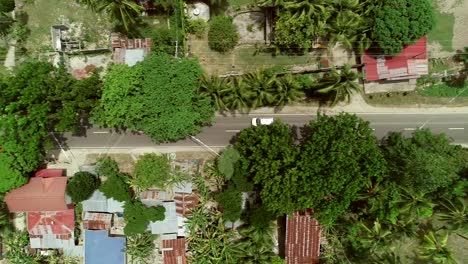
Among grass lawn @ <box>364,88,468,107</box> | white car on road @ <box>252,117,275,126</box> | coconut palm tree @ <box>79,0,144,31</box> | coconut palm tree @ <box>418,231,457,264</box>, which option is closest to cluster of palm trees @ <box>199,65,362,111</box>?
white car on road @ <box>252,117,275,126</box>

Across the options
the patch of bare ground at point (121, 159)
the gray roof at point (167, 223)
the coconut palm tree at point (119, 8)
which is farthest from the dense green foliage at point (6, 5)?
the gray roof at point (167, 223)

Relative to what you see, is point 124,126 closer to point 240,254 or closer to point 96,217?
point 96,217

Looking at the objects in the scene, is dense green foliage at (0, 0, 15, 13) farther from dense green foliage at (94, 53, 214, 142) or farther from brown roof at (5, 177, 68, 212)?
brown roof at (5, 177, 68, 212)

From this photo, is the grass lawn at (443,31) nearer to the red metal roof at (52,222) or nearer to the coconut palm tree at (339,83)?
the coconut palm tree at (339,83)

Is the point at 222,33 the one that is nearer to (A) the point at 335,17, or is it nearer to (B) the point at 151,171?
(A) the point at 335,17

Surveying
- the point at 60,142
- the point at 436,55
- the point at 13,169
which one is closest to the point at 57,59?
the point at 60,142

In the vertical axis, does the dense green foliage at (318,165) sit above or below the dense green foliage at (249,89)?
below
